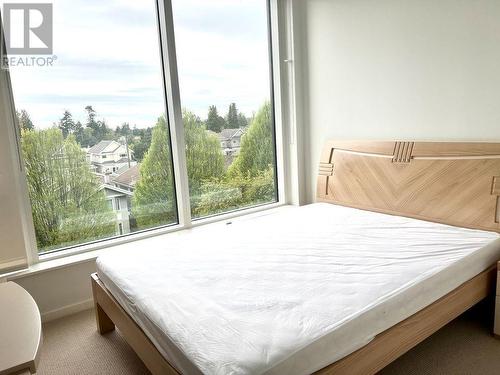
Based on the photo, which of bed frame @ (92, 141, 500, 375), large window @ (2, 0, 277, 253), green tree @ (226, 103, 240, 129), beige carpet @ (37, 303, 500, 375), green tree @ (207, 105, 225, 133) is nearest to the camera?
bed frame @ (92, 141, 500, 375)

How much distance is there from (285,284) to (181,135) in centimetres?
177

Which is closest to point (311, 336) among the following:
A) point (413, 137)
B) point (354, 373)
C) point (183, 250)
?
point (354, 373)

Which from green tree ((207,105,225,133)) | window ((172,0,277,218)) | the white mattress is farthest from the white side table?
green tree ((207,105,225,133))

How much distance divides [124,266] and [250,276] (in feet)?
2.40

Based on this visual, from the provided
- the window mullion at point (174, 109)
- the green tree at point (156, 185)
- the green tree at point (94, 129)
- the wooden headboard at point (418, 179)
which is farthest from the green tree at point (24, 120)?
the wooden headboard at point (418, 179)

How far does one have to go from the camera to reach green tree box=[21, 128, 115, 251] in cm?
265

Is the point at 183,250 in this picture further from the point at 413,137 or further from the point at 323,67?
the point at 323,67

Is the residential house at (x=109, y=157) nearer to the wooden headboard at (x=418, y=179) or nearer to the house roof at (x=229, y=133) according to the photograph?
the house roof at (x=229, y=133)

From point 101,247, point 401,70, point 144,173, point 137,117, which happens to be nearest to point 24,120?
point 137,117

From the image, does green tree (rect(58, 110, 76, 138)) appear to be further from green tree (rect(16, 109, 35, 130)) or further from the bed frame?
the bed frame

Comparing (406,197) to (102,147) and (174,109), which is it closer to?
(174,109)

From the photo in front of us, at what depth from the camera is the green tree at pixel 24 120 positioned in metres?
2.57

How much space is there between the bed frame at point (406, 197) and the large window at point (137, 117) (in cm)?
77

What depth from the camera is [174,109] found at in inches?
123
